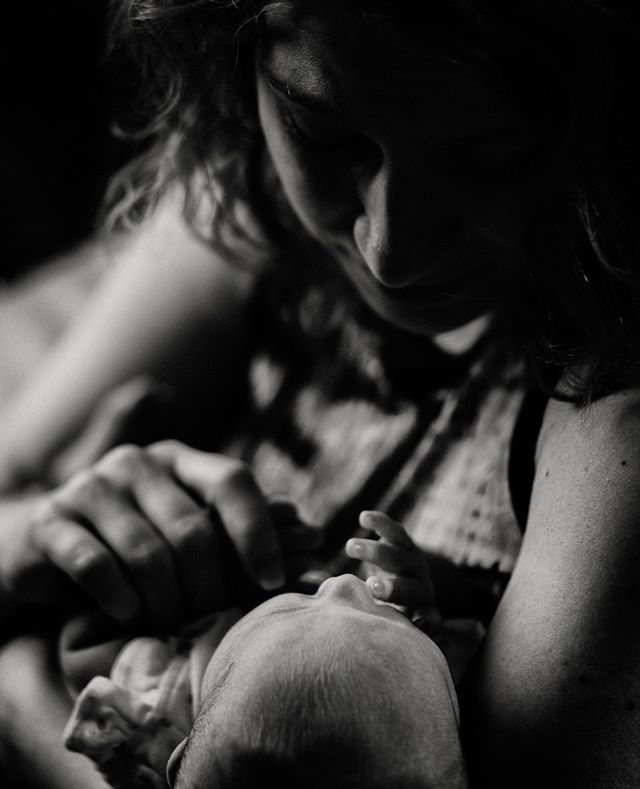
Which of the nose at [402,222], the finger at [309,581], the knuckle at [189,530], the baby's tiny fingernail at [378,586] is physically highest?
the nose at [402,222]

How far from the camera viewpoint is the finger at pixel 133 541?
43 centimetres

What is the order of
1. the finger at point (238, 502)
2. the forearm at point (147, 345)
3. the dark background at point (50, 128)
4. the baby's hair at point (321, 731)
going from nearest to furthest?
the baby's hair at point (321, 731)
the finger at point (238, 502)
the forearm at point (147, 345)
the dark background at point (50, 128)

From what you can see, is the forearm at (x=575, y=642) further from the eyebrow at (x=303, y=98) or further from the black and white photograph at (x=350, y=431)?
the eyebrow at (x=303, y=98)

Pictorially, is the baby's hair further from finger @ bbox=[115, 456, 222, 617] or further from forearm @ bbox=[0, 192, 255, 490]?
forearm @ bbox=[0, 192, 255, 490]

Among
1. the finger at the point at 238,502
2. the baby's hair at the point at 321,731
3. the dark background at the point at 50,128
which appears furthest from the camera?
the dark background at the point at 50,128

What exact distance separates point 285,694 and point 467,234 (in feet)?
0.67

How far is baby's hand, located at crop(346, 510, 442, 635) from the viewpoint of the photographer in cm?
36

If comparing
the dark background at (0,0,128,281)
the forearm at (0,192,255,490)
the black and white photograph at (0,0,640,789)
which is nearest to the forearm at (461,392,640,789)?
the black and white photograph at (0,0,640,789)

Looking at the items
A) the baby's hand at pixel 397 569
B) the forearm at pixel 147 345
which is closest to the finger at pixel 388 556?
the baby's hand at pixel 397 569

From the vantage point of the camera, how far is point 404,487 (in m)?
0.48

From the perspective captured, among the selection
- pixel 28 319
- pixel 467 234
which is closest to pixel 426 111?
pixel 467 234

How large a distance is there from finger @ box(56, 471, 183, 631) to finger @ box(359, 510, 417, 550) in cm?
11

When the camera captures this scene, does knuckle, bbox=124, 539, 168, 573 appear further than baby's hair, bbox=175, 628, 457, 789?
Yes

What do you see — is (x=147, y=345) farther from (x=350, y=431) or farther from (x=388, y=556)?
(x=388, y=556)
